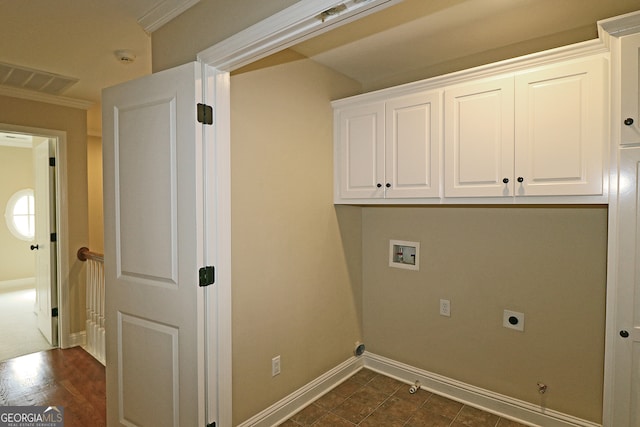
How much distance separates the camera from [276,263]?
7.66ft

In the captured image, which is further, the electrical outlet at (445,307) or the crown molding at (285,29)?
the electrical outlet at (445,307)

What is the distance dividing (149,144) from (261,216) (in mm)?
755

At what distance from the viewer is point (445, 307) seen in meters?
2.67

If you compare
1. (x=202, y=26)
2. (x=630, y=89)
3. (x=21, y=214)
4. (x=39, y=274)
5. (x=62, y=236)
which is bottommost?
(x=39, y=274)

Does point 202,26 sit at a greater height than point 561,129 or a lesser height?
greater

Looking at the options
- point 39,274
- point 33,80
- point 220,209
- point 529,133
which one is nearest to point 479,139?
point 529,133

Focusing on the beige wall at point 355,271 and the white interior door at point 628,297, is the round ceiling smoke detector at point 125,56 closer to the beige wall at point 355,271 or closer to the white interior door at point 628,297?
the beige wall at point 355,271

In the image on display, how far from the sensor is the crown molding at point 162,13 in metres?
1.83

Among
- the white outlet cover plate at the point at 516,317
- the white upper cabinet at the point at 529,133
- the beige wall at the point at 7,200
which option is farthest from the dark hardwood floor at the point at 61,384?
the beige wall at the point at 7,200

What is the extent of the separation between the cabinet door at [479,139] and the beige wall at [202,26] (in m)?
1.33

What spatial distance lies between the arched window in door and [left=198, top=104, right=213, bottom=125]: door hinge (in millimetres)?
6651

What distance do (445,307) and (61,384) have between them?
316 centimetres

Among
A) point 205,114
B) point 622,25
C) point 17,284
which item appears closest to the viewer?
point 622,25

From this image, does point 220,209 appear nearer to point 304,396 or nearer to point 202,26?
point 202,26
